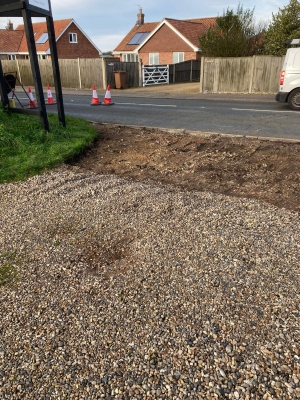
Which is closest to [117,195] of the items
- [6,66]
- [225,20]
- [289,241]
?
[289,241]

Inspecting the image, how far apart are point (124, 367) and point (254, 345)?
0.88 m

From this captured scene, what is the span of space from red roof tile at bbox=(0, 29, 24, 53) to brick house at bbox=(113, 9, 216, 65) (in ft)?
44.6

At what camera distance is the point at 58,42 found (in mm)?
36469

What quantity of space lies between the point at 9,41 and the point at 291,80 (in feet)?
127

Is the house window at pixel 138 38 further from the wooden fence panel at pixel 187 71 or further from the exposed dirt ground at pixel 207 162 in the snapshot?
the exposed dirt ground at pixel 207 162

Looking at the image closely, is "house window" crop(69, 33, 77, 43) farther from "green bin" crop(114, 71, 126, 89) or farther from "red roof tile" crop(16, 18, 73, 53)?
"green bin" crop(114, 71, 126, 89)

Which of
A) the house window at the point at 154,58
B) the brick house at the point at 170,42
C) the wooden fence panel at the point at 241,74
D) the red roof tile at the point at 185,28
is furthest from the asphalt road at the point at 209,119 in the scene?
the house window at the point at 154,58

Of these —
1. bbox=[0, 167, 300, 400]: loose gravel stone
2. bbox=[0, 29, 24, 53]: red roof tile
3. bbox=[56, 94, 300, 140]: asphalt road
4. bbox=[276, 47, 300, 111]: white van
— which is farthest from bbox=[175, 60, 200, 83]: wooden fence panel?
bbox=[0, 167, 300, 400]: loose gravel stone

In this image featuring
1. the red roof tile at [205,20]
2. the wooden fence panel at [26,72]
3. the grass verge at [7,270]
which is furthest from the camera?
the red roof tile at [205,20]

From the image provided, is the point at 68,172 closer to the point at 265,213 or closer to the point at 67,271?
the point at 67,271

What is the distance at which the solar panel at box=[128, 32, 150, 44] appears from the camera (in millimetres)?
37000

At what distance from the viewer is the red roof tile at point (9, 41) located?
38.7 meters

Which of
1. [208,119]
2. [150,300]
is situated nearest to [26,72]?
[208,119]

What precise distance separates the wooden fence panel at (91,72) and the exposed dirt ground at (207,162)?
17254 mm
